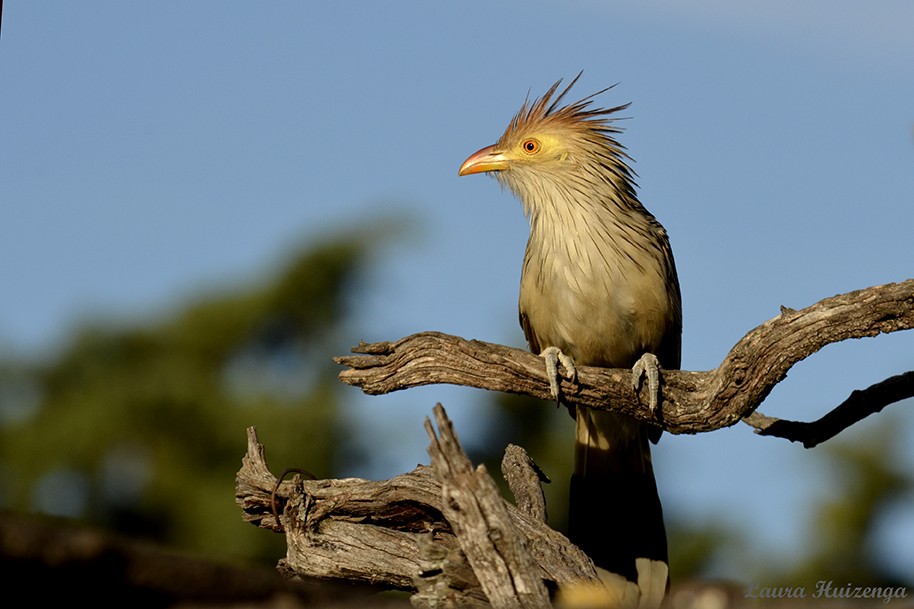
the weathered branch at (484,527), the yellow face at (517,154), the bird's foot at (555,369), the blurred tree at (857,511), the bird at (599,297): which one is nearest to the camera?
the weathered branch at (484,527)

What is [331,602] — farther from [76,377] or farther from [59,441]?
[76,377]

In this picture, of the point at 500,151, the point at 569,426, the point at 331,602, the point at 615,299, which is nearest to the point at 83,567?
the point at 331,602

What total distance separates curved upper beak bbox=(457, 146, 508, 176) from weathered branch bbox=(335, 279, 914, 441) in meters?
1.89

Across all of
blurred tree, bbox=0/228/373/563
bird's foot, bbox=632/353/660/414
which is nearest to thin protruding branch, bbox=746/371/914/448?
bird's foot, bbox=632/353/660/414

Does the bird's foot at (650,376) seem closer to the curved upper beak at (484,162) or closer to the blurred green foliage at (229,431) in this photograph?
the curved upper beak at (484,162)

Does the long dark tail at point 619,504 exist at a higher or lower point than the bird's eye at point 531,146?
lower

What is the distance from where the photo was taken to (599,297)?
255 inches

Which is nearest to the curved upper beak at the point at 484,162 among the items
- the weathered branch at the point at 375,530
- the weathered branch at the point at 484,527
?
the weathered branch at the point at 375,530

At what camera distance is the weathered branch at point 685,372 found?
525 cm

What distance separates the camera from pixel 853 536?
46.0 ft

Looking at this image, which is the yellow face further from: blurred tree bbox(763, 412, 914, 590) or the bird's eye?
blurred tree bbox(763, 412, 914, 590)

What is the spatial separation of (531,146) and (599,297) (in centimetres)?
134

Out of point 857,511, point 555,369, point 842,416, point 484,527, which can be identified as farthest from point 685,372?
point 857,511

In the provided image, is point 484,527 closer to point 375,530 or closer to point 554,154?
point 375,530
